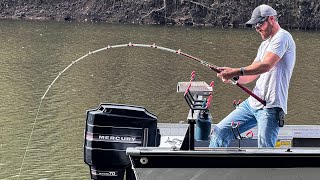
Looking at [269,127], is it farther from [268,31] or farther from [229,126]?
[268,31]

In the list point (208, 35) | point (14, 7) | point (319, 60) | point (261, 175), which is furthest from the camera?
point (14, 7)

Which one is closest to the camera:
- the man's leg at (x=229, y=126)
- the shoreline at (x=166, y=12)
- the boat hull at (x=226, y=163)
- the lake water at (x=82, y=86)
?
the boat hull at (x=226, y=163)

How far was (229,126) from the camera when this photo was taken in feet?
18.9

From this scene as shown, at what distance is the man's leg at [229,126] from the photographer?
5.74 meters

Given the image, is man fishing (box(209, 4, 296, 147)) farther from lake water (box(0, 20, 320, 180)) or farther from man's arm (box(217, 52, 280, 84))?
lake water (box(0, 20, 320, 180))

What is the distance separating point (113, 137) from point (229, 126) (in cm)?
117

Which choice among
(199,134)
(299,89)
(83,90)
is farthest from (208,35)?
(199,134)

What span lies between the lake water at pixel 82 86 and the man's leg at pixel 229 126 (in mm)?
3656

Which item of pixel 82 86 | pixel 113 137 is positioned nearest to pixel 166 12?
pixel 82 86

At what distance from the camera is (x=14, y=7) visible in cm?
4378

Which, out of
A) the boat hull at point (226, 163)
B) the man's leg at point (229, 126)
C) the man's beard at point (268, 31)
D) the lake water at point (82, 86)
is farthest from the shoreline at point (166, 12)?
the boat hull at point (226, 163)

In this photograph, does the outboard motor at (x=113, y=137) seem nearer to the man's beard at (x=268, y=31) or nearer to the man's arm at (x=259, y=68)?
the man's arm at (x=259, y=68)

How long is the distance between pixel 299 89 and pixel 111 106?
1290 cm

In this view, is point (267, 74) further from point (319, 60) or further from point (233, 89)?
point (319, 60)
